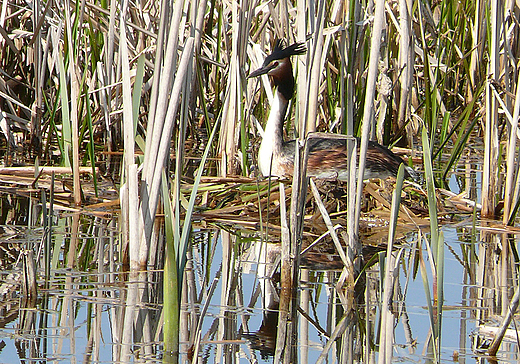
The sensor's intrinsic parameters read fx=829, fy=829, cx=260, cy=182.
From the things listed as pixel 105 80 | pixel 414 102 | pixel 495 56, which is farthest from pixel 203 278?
pixel 414 102

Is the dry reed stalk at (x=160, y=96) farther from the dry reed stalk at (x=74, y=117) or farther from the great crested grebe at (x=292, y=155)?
the great crested grebe at (x=292, y=155)

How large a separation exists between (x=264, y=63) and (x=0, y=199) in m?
1.94

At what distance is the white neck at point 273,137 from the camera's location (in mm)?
5570

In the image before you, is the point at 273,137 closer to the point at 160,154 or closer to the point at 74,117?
the point at 74,117

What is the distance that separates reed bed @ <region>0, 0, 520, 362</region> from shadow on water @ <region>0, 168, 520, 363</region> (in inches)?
1.9

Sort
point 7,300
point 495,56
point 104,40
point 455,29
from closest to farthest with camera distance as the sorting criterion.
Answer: point 7,300 < point 495,56 < point 104,40 < point 455,29

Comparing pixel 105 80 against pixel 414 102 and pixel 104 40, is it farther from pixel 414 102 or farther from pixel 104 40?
pixel 414 102

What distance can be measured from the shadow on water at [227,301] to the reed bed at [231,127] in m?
0.05

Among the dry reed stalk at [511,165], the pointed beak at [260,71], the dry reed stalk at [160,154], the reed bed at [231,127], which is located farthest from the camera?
the pointed beak at [260,71]

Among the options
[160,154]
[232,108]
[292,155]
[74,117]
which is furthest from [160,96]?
[292,155]

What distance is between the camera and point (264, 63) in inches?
221

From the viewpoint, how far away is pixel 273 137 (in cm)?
559

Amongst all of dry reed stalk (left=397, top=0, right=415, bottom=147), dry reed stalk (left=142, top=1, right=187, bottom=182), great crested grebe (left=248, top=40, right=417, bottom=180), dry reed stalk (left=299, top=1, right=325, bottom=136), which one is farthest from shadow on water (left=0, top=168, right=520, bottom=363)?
dry reed stalk (left=397, top=0, right=415, bottom=147)

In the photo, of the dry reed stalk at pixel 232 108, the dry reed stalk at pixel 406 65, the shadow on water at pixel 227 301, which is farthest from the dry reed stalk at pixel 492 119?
the dry reed stalk at pixel 232 108
